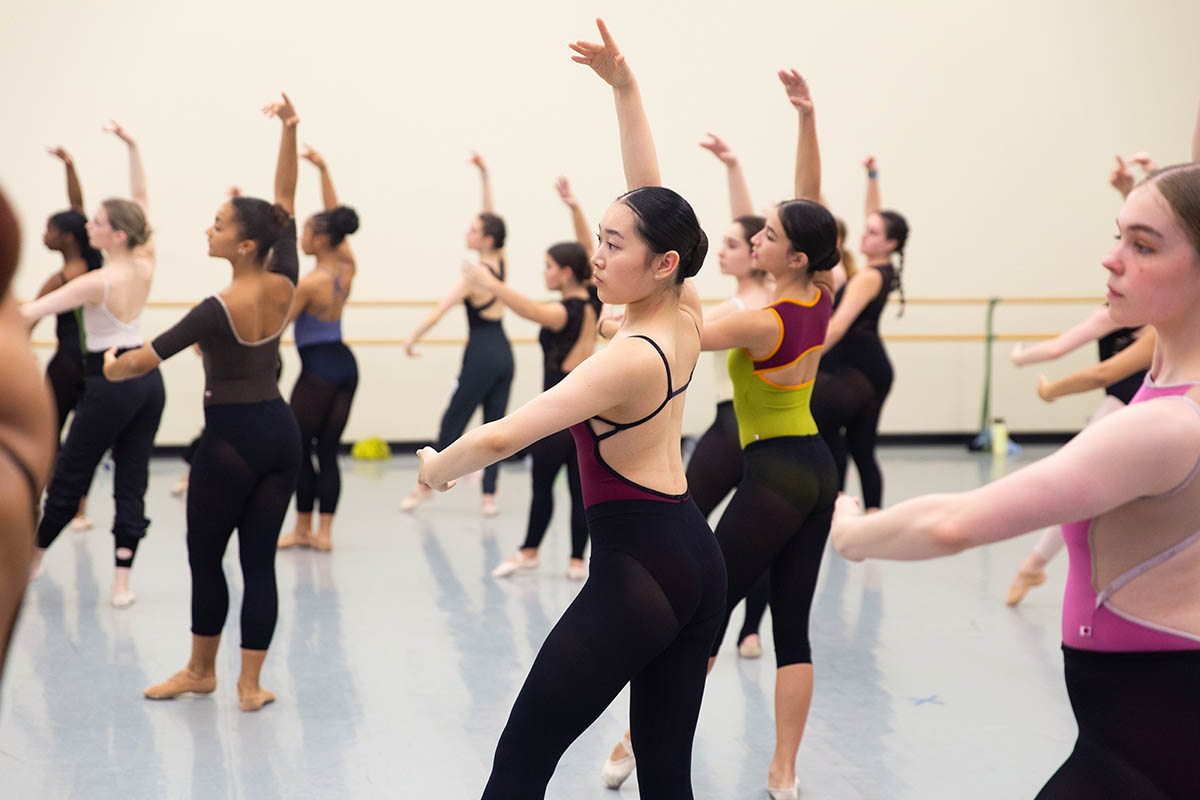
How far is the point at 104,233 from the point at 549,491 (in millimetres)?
2121

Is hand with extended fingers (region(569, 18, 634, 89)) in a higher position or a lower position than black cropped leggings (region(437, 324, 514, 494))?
higher

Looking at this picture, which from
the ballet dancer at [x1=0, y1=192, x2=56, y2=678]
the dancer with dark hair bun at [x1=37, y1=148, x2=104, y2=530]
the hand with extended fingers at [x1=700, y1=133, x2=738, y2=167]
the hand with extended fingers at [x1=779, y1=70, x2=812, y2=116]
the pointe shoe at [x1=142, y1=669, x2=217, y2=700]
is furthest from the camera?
the dancer with dark hair bun at [x1=37, y1=148, x2=104, y2=530]

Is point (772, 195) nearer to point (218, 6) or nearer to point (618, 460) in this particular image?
point (218, 6)

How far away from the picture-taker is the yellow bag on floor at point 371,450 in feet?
27.9

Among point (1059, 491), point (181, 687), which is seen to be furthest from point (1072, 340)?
point (181, 687)

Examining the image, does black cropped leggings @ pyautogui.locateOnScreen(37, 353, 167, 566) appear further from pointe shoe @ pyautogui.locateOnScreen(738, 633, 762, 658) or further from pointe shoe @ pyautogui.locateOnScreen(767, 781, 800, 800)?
pointe shoe @ pyautogui.locateOnScreen(767, 781, 800, 800)

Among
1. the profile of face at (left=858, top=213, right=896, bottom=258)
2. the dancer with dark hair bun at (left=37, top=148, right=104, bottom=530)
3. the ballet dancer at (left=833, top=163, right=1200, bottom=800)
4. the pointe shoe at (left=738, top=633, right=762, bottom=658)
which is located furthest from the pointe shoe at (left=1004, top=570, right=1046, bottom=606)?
the dancer with dark hair bun at (left=37, top=148, right=104, bottom=530)

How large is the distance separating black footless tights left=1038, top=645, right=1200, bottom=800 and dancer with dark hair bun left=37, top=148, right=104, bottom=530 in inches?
179

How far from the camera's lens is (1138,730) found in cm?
141

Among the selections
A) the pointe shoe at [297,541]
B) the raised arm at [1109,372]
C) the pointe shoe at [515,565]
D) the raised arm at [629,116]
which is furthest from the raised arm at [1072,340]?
the pointe shoe at [297,541]

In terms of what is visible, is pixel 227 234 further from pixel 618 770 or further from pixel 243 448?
pixel 618 770

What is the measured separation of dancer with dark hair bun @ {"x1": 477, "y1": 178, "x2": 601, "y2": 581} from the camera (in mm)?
5121

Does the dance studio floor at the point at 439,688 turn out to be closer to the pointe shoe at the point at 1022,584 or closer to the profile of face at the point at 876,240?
the pointe shoe at the point at 1022,584

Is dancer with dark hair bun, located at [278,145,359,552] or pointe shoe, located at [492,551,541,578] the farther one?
dancer with dark hair bun, located at [278,145,359,552]
